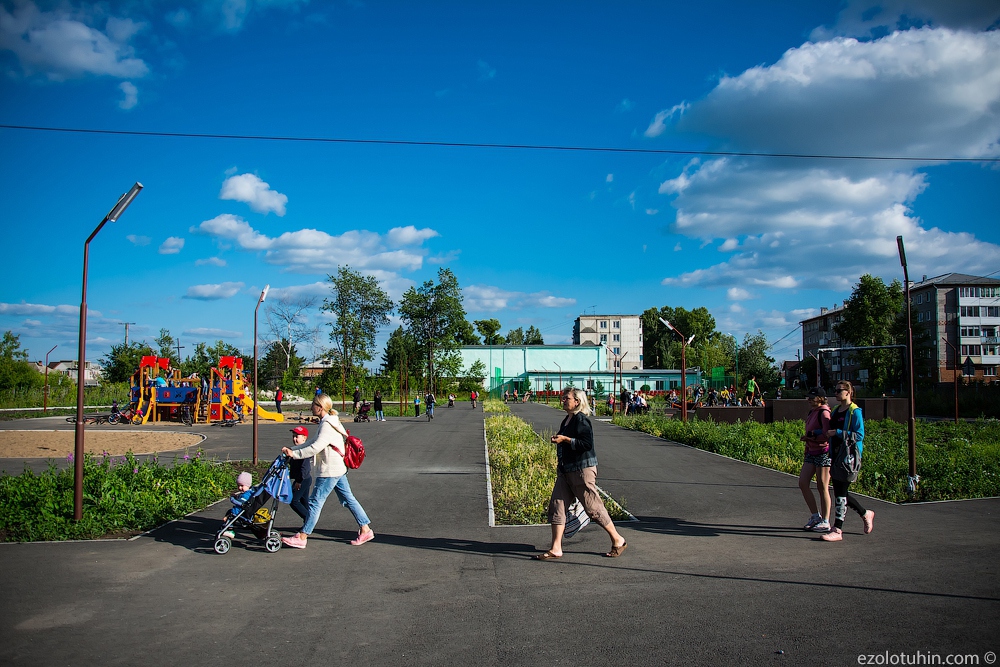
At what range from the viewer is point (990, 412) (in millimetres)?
A: 36500

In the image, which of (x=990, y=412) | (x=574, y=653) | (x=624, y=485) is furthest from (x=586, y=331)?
(x=574, y=653)

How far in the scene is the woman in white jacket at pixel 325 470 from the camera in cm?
725

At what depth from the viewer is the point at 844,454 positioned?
→ 7461 millimetres

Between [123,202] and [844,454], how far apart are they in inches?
357

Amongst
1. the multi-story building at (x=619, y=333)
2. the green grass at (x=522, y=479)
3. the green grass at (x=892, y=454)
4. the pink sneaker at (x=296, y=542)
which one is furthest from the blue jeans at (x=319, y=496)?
the multi-story building at (x=619, y=333)

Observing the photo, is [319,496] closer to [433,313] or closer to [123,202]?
[123,202]

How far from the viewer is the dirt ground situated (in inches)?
709

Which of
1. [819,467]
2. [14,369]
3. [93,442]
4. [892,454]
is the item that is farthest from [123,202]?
[14,369]

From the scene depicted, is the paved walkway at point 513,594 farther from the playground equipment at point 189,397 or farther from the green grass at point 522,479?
the playground equipment at point 189,397

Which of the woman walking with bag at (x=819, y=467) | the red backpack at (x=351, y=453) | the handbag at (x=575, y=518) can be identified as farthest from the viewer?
the woman walking with bag at (x=819, y=467)

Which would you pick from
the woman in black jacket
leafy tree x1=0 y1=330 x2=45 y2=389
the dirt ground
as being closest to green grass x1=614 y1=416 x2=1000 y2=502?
the woman in black jacket

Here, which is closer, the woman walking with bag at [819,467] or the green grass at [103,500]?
the woman walking with bag at [819,467]

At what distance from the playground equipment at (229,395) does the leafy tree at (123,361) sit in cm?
3729

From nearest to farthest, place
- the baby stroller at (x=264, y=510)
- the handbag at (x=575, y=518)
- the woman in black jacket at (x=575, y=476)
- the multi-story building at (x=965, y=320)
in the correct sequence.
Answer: the woman in black jacket at (x=575, y=476) → the handbag at (x=575, y=518) → the baby stroller at (x=264, y=510) → the multi-story building at (x=965, y=320)
